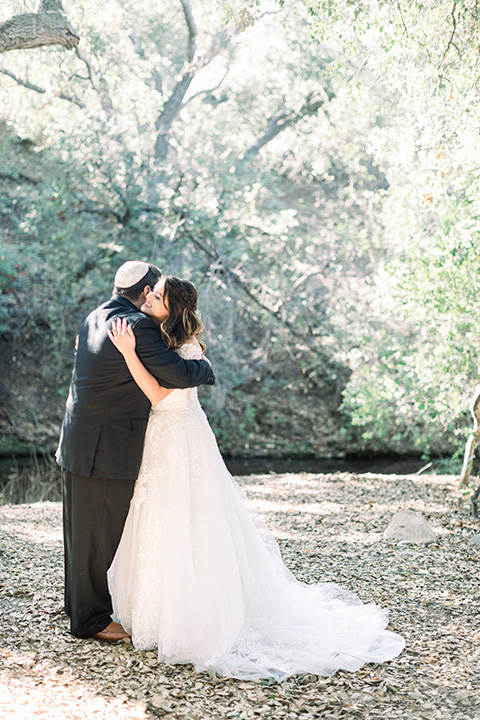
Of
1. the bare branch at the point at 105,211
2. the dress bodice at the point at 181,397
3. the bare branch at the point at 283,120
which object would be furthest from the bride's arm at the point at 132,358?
the bare branch at the point at 283,120

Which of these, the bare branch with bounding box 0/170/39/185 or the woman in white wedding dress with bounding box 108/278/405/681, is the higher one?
the bare branch with bounding box 0/170/39/185

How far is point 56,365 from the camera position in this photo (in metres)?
14.2

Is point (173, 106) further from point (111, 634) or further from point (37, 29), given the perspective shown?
point (111, 634)

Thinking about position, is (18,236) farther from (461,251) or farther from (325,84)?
(461,251)

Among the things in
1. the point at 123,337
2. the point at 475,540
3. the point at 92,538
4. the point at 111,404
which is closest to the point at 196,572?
the point at 92,538

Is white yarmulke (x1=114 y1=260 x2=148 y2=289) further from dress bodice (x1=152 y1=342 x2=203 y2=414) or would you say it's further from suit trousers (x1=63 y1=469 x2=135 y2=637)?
suit trousers (x1=63 y1=469 x2=135 y2=637)

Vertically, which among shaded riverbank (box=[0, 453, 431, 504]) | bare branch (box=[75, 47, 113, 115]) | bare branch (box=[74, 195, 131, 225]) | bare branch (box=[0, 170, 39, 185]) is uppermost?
bare branch (box=[75, 47, 113, 115])

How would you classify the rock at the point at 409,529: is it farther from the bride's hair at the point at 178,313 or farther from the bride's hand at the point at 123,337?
the bride's hand at the point at 123,337

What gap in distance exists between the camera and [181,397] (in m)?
3.71

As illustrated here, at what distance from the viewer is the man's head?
3.72m

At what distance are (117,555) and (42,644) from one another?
0.58 metres

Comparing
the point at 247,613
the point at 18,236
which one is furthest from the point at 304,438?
the point at 247,613

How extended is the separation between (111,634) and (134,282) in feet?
6.14

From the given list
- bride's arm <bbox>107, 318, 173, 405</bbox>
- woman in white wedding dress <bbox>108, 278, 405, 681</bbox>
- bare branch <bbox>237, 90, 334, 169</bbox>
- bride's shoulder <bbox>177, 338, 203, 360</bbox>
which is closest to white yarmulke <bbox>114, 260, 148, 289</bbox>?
woman in white wedding dress <bbox>108, 278, 405, 681</bbox>
